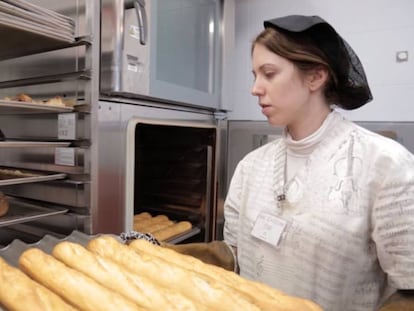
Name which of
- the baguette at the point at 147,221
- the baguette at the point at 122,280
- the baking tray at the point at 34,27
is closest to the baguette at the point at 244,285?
the baguette at the point at 122,280

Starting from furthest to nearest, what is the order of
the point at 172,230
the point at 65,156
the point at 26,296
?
the point at 172,230, the point at 65,156, the point at 26,296

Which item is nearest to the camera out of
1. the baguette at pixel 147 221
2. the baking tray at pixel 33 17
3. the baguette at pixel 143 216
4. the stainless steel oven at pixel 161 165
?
the baking tray at pixel 33 17

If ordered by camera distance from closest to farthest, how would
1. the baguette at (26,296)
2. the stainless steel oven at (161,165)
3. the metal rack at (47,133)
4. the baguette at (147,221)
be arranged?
the baguette at (26,296), the metal rack at (47,133), the stainless steel oven at (161,165), the baguette at (147,221)

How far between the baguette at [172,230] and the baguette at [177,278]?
748mm

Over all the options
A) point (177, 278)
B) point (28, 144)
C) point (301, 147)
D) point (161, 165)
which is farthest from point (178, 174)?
point (177, 278)

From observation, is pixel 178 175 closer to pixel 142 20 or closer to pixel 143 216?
pixel 143 216

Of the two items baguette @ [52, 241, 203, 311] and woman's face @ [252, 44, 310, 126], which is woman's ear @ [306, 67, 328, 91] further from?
baguette @ [52, 241, 203, 311]

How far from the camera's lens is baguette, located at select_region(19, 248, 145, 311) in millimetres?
574

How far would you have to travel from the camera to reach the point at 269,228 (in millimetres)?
1041

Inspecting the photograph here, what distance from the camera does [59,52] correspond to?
112 cm

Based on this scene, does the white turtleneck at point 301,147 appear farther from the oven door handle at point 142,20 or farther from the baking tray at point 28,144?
the baking tray at point 28,144

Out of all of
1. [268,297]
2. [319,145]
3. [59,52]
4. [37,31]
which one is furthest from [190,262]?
[59,52]

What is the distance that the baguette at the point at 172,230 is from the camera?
156 centimetres

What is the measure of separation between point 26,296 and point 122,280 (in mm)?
Answer: 160
